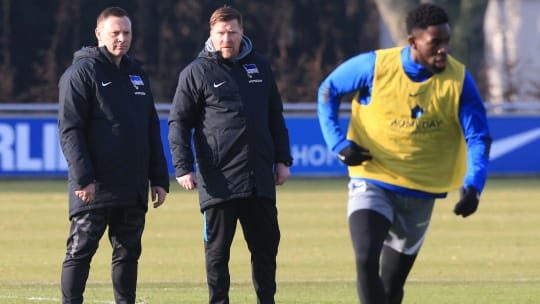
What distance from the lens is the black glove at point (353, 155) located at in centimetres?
884

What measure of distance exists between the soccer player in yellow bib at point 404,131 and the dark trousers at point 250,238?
1.30 metres

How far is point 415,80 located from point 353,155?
1.92 ft

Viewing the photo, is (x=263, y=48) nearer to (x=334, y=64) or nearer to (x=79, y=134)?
(x=334, y=64)

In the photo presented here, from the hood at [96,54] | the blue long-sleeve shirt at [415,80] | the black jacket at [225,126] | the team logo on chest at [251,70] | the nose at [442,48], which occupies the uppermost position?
the nose at [442,48]

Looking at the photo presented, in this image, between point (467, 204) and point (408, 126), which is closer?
point (467, 204)

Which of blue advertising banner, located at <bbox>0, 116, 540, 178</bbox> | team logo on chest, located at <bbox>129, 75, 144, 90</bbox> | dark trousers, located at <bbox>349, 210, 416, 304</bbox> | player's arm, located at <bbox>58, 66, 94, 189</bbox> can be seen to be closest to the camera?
dark trousers, located at <bbox>349, 210, 416, 304</bbox>

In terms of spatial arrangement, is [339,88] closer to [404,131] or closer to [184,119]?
[404,131]

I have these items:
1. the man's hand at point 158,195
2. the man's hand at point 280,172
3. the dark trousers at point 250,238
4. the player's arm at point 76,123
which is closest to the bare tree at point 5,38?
the man's hand at point 158,195

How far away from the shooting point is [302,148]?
27.2 meters

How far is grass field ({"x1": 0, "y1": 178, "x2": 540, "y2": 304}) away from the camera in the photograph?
40.9 feet

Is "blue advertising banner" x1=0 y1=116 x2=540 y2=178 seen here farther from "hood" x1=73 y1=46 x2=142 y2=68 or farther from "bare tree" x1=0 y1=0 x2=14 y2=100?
"hood" x1=73 y1=46 x2=142 y2=68

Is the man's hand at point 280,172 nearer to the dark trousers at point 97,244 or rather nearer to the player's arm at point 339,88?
the dark trousers at point 97,244

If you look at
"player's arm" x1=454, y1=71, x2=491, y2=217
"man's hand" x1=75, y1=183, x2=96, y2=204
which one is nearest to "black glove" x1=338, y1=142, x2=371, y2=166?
"player's arm" x1=454, y1=71, x2=491, y2=217

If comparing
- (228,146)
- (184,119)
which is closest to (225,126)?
(228,146)
